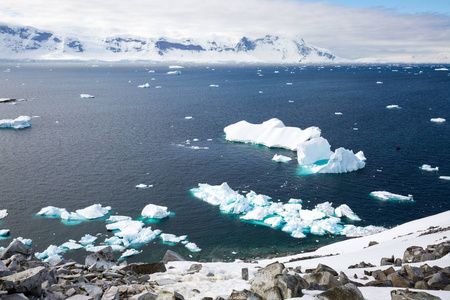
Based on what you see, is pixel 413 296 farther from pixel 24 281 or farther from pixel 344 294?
pixel 24 281

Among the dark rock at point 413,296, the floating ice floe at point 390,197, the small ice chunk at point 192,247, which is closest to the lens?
the dark rock at point 413,296

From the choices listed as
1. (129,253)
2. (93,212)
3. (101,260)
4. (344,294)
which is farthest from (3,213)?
(344,294)

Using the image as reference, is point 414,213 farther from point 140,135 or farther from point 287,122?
point 140,135

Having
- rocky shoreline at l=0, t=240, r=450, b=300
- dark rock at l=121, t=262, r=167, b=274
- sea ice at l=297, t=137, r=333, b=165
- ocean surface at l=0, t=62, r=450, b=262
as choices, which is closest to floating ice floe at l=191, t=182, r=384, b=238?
ocean surface at l=0, t=62, r=450, b=262

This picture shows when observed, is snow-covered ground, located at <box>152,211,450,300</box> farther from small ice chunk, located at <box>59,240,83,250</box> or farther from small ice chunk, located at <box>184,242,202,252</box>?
small ice chunk, located at <box>59,240,83,250</box>

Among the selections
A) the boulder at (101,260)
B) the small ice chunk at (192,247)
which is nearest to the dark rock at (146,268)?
the boulder at (101,260)

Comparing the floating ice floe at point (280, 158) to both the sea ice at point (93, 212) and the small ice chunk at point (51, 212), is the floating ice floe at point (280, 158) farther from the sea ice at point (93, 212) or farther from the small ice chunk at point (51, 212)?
the small ice chunk at point (51, 212)
